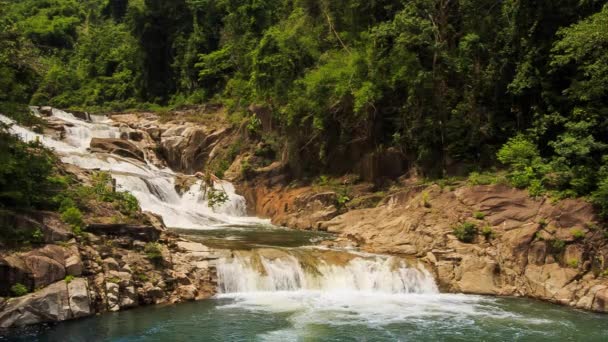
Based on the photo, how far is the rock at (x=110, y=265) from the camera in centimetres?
1595

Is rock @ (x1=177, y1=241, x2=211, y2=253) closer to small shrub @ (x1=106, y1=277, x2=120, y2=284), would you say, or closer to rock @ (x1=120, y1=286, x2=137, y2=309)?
rock @ (x1=120, y1=286, x2=137, y2=309)

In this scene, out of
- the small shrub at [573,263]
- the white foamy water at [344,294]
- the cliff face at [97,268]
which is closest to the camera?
the cliff face at [97,268]

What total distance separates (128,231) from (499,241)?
468 inches

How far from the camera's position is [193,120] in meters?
40.4

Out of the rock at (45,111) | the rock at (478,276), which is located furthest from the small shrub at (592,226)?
the rock at (45,111)

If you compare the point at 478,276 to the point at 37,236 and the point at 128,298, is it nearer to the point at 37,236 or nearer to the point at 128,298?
the point at 128,298

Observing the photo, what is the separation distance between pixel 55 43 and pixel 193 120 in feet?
111

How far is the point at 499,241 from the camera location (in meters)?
19.8

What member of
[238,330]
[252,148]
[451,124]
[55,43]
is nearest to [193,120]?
[252,148]

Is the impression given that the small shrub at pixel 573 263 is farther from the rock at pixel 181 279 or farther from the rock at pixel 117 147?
the rock at pixel 117 147

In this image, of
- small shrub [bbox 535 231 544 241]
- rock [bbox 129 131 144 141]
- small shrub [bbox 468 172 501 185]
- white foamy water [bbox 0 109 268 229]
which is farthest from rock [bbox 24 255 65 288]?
rock [bbox 129 131 144 141]

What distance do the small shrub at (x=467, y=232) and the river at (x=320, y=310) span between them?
87.6 inches

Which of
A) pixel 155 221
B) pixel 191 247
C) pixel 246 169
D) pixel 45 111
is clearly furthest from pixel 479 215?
pixel 45 111

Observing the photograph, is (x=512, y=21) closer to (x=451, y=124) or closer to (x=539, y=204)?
(x=451, y=124)
